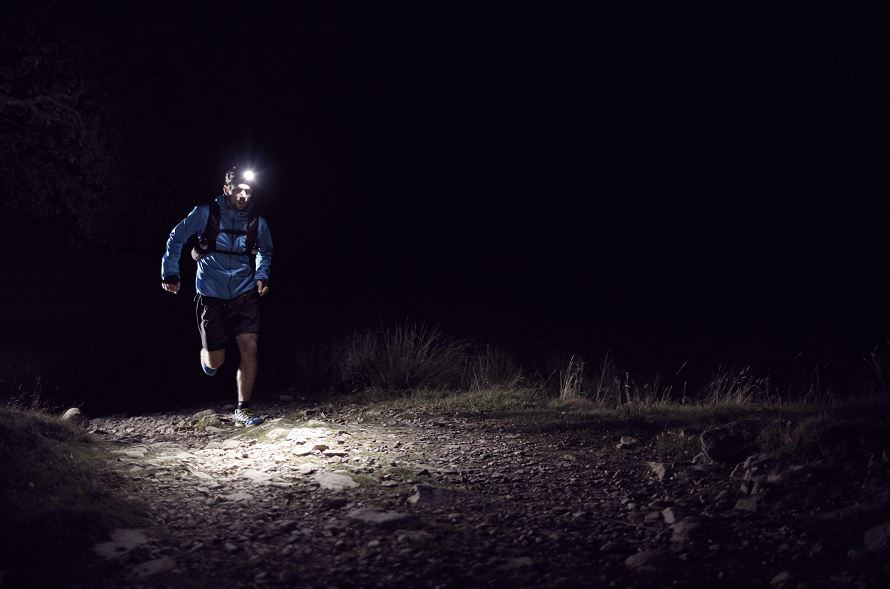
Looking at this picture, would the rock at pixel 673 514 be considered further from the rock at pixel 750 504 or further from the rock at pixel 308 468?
the rock at pixel 308 468

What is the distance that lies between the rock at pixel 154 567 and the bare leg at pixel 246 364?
3.44 m

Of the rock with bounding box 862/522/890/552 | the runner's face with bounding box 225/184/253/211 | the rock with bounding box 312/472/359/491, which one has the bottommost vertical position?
the rock with bounding box 312/472/359/491

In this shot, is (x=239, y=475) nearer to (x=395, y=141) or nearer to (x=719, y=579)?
(x=719, y=579)

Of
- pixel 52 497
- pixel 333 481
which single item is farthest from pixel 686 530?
pixel 52 497

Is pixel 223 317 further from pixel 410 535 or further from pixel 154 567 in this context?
pixel 410 535

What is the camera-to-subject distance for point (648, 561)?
300 centimetres

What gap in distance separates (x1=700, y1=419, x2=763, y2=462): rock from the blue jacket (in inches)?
172

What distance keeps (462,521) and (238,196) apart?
4.07 metres

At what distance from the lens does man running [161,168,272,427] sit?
20.5 ft

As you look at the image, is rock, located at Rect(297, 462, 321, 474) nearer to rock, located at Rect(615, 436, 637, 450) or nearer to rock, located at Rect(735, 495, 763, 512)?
rock, located at Rect(615, 436, 637, 450)

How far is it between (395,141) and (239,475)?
64.5 ft

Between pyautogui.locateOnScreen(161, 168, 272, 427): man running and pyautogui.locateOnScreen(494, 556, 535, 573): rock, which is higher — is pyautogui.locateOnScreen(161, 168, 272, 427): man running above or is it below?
above

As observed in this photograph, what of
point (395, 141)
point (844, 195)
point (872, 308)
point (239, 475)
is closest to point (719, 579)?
point (239, 475)

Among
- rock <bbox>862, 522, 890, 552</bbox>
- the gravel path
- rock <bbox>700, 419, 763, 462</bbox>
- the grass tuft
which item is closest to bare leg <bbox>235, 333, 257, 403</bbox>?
the gravel path
